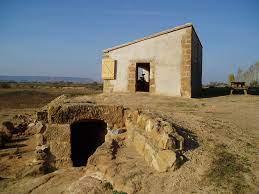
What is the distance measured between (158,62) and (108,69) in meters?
2.80

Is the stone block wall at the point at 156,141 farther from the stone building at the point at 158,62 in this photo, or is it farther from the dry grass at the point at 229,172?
the stone building at the point at 158,62

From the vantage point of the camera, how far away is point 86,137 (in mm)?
12844

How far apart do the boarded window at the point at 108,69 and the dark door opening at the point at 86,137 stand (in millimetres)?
5044

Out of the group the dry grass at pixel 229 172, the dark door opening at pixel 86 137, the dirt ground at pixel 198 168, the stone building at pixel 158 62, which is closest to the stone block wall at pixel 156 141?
the dirt ground at pixel 198 168

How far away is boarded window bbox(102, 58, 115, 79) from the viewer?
17.3 m

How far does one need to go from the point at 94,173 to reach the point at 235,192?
11.1ft

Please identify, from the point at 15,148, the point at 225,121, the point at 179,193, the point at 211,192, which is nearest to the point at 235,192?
the point at 211,192

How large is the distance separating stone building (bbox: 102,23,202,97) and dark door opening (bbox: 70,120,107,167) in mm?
4743

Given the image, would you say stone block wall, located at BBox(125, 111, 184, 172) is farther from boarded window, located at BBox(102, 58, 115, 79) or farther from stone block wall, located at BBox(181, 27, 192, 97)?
boarded window, located at BBox(102, 58, 115, 79)

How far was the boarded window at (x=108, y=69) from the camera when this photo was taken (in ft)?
56.6

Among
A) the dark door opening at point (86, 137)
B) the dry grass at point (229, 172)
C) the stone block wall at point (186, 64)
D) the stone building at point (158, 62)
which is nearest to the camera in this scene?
the dry grass at point (229, 172)

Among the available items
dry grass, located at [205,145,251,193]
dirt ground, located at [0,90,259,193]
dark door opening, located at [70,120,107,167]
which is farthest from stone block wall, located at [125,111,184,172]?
dark door opening, located at [70,120,107,167]

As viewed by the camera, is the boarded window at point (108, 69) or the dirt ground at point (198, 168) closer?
the dirt ground at point (198, 168)

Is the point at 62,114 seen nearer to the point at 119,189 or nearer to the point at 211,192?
the point at 119,189
